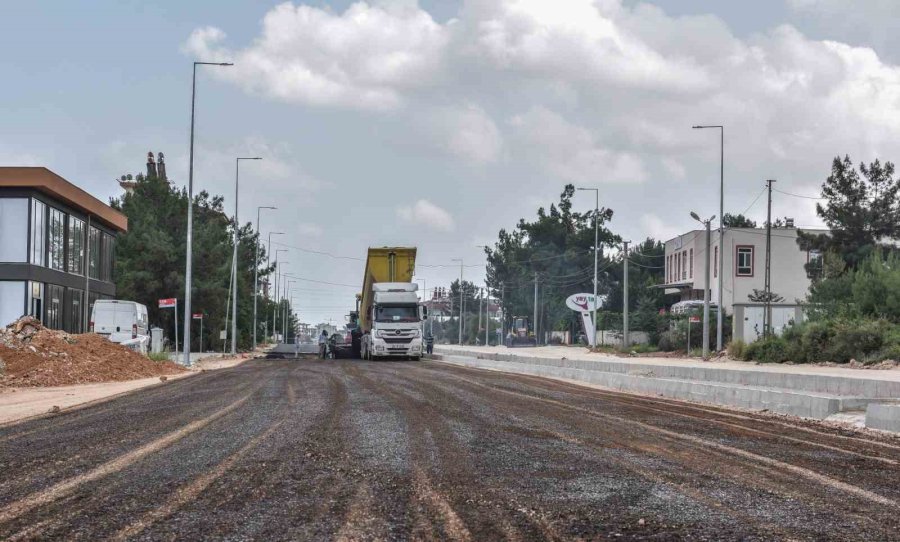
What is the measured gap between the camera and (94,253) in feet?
188

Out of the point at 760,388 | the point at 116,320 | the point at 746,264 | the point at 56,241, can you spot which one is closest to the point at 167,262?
the point at 56,241

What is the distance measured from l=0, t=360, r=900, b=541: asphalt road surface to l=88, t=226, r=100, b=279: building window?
4164 centimetres

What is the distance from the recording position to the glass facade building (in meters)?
44.2

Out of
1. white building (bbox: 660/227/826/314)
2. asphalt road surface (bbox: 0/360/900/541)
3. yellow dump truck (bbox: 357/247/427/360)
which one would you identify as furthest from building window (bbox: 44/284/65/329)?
white building (bbox: 660/227/826/314)

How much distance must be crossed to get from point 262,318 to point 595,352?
4994 centimetres

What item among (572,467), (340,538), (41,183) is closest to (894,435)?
(572,467)

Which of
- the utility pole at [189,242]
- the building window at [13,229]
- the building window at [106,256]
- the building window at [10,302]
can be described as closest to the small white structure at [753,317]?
the utility pole at [189,242]

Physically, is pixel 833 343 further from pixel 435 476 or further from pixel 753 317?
pixel 435 476

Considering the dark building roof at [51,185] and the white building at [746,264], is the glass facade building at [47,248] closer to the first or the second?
the dark building roof at [51,185]

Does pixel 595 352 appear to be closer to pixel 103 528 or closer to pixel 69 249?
pixel 69 249

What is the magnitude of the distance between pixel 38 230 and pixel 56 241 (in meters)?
3.18

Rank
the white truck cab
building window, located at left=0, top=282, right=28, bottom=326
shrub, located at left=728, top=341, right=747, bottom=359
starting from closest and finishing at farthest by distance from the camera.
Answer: building window, located at left=0, top=282, right=28, bottom=326 → shrub, located at left=728, top=341, right=747, bottom=359 → the white truck cab

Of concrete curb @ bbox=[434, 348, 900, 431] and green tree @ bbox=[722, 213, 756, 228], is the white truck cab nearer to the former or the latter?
concrete curb @ bbox=[434, 348, 900, 431]

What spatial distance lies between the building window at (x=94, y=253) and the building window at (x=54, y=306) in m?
6.15
